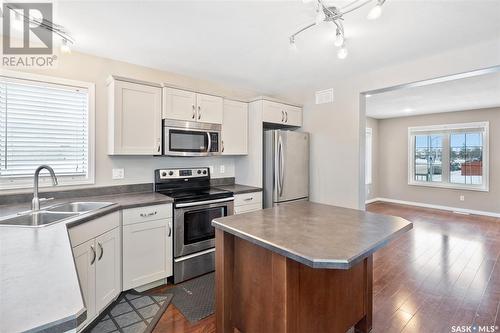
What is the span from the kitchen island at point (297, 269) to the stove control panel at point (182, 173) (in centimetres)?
164

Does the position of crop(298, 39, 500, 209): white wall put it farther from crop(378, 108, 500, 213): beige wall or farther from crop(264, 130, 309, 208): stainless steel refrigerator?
crop(378, 108, 500, 213): beige wall

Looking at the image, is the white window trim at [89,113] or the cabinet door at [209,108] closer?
the white window trim at [89,113]

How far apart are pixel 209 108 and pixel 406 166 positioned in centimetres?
618

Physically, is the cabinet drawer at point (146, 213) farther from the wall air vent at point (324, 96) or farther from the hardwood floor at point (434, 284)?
the wall air vent at point (324, 96)

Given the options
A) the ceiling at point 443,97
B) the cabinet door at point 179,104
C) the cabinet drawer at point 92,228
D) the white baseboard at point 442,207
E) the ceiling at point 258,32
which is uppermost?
the ceiling at point 443,97

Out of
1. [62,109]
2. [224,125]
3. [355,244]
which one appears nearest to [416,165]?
[224,125]

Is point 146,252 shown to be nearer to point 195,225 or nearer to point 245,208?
point 195,225

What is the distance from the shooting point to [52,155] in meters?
2.52

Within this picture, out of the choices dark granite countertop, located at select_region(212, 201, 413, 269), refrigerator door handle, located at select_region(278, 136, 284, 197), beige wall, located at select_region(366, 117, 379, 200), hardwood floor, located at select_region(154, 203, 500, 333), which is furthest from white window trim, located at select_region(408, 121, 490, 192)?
dark granite countertop, located at select_region(212, 201, 413, 269)

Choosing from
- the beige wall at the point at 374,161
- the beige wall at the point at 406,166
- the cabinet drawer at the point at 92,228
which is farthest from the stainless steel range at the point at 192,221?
the beige wall at the point at 406,166

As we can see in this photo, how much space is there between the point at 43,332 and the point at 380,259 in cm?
369

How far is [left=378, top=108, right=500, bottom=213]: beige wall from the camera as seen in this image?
557 centimetres

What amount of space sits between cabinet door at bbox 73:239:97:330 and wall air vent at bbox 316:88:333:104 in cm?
326

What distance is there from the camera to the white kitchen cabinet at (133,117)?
2582mm
